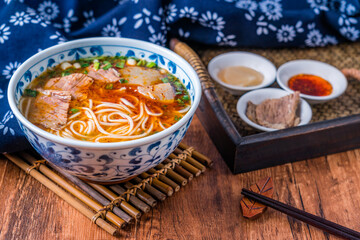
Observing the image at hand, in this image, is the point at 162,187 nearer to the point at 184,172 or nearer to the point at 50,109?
the point at 184,172

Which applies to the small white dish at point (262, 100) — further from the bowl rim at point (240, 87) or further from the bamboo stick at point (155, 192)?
the bamboo stick at point (155, 192)

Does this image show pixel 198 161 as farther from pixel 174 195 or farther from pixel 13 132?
pixel 13 132

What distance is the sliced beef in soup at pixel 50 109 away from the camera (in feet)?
6.73

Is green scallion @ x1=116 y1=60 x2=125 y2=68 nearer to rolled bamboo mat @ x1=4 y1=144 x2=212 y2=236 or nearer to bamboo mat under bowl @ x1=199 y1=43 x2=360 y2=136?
rolled bamboo mat @ x1=4 y1=144 x2=212 y2=236

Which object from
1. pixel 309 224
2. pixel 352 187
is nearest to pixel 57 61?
pixel 309 224

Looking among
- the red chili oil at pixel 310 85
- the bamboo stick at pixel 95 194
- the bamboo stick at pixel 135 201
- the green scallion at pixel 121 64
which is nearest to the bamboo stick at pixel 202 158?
the bamboo stick at pixel 135 201

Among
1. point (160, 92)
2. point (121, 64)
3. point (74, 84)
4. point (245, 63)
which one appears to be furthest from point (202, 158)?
point (245, 63)

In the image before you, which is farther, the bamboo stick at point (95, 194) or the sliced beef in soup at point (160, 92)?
the sliced beef in soup at point (160, 92)

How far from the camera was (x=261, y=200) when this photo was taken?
220 centimetres

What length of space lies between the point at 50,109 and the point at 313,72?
2272mm

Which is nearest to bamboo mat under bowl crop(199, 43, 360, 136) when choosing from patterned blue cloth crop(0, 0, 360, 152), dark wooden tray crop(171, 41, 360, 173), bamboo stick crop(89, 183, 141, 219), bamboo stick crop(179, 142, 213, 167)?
patterned blue cloth crop(0, 0, 360, 152)

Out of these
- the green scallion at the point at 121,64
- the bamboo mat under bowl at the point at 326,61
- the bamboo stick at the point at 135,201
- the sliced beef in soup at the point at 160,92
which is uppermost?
the green scallion at the point at 121,64

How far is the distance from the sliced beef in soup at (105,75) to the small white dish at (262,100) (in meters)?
0.93

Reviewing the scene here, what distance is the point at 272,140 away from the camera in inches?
93.4
